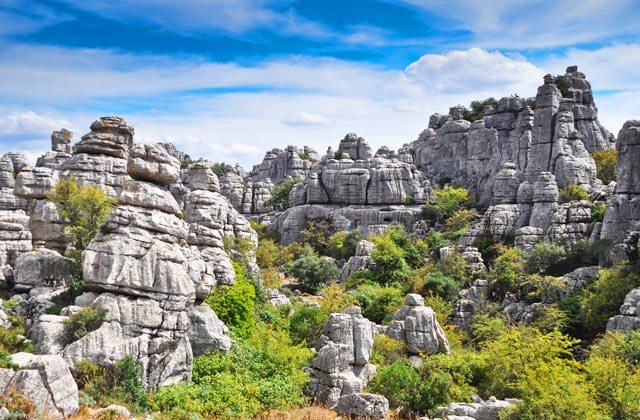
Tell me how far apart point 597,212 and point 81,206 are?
2847 centimetres

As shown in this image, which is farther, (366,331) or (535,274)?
Answer: (535,274)

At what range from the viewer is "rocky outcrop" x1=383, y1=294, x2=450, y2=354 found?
21156 mm

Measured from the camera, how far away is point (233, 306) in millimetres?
20391

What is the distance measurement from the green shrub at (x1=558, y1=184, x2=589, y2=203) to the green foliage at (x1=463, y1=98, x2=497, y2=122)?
24.4m

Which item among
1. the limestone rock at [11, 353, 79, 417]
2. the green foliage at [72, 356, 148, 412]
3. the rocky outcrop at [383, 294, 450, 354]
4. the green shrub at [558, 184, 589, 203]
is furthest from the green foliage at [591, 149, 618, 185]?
the limestone rock at [11, 353, 79, 417]

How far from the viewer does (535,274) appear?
2784 cm

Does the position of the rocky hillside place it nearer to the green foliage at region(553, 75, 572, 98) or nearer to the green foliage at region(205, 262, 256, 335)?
the green foliage at region(205, 262, 256, 335)

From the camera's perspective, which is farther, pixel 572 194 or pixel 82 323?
pixel 572 194

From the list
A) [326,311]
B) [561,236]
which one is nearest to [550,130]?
[561,236]

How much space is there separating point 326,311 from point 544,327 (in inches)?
377

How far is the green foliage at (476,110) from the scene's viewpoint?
203ft

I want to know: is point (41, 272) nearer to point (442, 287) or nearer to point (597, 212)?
point (442, 287)

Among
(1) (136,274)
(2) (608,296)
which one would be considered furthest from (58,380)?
(2) (608,296)

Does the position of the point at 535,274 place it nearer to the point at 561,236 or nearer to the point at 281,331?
the point at 561,236
